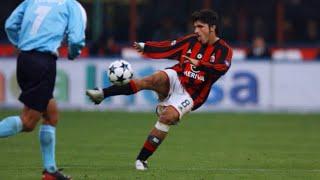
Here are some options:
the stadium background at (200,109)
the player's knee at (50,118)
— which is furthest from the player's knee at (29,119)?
the stadium background at (200,109)

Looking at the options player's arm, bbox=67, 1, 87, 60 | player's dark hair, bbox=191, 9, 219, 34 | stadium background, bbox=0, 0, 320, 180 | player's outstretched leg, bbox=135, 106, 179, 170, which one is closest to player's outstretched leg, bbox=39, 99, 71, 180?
player's arm, bbox=67, 1, 87, 60

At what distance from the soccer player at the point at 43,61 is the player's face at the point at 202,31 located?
2280 mm

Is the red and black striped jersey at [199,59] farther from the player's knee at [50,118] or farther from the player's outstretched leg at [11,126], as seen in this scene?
the player's outstretched leg at [11,126]

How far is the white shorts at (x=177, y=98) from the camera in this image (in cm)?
1258

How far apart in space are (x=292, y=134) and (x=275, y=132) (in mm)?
521

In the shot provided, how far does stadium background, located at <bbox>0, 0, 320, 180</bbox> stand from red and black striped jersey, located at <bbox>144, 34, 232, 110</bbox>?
0.99 meters

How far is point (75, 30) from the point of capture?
10.7m

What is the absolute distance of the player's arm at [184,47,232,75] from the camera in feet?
41.3

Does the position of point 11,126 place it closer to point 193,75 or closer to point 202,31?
point 193,75

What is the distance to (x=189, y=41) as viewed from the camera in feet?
43.1

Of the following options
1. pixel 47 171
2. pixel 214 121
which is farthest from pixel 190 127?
pixel 47 171

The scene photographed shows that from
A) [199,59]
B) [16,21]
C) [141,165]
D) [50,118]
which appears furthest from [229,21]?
[50,118]

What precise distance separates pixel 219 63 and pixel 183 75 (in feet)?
1.57

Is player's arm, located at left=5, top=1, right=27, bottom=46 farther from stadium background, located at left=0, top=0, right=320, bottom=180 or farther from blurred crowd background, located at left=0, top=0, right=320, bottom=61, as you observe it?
blurred crowd background, located at left=0, top=0, right=320, bottom=61
